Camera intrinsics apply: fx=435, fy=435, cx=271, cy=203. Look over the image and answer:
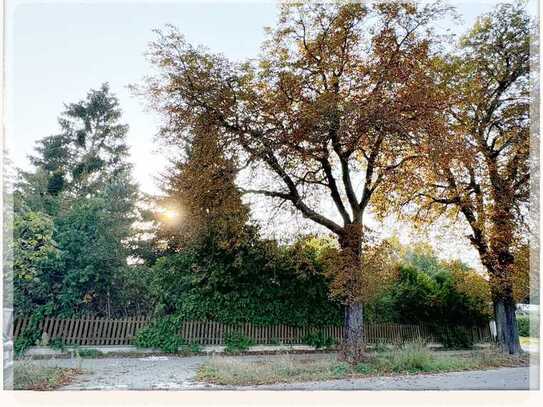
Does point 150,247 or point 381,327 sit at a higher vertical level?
point 150,247

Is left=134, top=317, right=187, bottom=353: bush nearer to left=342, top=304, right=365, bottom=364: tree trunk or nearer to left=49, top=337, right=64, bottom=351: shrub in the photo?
left=49, top=337, right=64, bottom=351: shrub

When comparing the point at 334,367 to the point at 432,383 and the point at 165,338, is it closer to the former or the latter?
the point at 432,383

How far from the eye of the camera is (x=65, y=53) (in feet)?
18.2

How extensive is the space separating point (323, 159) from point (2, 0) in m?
4.30

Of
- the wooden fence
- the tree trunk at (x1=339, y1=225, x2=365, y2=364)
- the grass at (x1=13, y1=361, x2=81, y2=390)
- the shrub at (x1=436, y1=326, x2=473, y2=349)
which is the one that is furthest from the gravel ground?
the shrub at (x1=436, y1=326, x2=473, y2=349)

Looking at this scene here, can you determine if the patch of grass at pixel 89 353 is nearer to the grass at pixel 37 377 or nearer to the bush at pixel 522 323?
the grass at pixel 37 377

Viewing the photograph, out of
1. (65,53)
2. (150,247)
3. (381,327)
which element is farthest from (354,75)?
(150,247)

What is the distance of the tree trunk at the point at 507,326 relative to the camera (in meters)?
7.98

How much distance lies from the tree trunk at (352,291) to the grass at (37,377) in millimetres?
3855

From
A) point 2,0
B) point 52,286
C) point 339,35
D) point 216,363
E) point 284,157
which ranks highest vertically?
point 339,35

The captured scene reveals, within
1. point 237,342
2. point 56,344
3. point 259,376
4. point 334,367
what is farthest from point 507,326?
point 56,344

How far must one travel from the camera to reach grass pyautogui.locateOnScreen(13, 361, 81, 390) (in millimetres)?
4473

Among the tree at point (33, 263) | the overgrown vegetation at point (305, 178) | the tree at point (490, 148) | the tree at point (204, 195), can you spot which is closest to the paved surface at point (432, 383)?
the overgrown vegetation at point (305, 178)

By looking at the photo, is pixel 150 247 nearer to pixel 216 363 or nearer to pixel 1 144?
pixel 216 363
